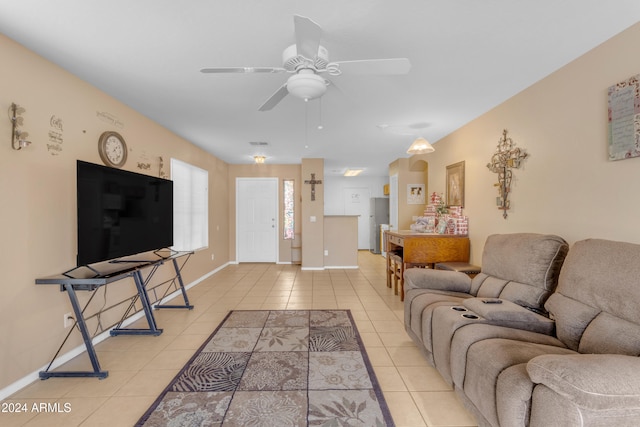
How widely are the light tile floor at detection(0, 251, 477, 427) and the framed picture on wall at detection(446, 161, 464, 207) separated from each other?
1.62 metres

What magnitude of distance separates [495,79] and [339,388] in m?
2.83

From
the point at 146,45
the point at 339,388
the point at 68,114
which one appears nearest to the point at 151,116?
the point at 68,114

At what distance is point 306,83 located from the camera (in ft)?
6.00

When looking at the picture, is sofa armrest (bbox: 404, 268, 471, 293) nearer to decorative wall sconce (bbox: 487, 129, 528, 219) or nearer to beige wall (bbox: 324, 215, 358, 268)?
decorative wall sconce (bbox: 487, 129, 528, 219)

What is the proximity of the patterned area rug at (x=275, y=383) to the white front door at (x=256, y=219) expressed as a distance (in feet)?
12.5

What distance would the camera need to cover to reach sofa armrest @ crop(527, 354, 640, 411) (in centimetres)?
102

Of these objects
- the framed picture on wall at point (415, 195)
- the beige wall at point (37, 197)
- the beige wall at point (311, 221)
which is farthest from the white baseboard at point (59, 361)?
the framed picture on wall at point (415, 195)

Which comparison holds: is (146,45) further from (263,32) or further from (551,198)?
(551,198)

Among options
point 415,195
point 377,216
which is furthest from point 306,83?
point 377,216

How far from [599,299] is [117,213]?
11.4ft

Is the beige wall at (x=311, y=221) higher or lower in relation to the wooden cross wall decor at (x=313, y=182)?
lower

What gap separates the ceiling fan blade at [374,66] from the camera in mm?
1736

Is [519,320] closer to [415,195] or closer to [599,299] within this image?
[599,299]

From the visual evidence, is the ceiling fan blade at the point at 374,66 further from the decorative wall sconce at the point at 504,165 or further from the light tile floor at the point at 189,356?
the light tile floor at the point at 189,356
